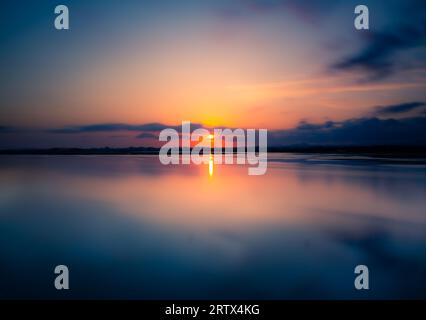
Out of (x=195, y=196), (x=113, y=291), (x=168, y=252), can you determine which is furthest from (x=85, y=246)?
(x=195, y=196)

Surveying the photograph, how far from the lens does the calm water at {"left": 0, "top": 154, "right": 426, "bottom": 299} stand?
4.12 metres

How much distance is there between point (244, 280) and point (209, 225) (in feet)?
8.10

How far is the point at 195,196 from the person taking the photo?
9945 mm

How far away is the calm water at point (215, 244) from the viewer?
4117 millimetres

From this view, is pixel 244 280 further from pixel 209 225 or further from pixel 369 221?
pixel 369 221

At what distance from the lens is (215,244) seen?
559 cm

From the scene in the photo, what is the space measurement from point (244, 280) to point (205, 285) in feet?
1.66

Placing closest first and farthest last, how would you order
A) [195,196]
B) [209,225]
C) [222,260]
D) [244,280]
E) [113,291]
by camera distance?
[113,291] → [244,280] → [222,260] → [209,225] → [195,196]

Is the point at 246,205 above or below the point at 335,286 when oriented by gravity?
above
